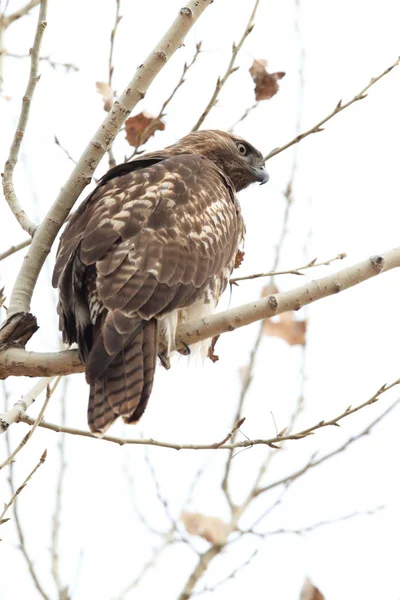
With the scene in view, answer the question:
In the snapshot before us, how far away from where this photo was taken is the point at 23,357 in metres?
3.67

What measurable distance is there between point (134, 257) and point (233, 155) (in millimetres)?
2410

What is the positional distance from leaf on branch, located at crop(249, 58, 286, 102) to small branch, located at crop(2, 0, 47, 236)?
147cm

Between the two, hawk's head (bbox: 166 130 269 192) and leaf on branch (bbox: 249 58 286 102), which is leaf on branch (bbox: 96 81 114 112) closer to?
leaf on branch (bbox: 249 58 286 102)

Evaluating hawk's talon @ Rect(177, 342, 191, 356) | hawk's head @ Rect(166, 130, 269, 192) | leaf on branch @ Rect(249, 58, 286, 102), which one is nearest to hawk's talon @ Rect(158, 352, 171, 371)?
hawk's talon @ Rect(177, 342, 191, 356)

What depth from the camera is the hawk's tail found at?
3889mm

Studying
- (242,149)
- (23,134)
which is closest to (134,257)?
(23,134)

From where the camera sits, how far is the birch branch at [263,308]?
11.3 ft

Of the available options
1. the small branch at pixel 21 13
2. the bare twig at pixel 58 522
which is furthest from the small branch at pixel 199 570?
the small branch at pixel 21 13

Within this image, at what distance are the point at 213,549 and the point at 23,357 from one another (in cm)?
217

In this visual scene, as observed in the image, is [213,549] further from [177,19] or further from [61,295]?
[177,19]

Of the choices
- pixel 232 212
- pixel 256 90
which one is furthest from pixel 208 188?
pixel 256 90

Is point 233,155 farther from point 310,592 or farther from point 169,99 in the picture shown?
point 310,592

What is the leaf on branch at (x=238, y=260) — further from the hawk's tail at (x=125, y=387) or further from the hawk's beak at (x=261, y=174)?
the hawk's beak at (x=261, y=174)

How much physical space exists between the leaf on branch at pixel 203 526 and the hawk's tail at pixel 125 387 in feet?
1.71
